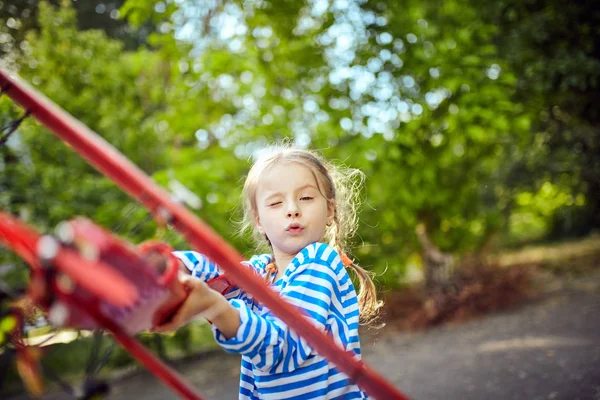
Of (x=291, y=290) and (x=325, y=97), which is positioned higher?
(x=325, y=97)

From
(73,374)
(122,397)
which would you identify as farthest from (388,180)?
(73,374)

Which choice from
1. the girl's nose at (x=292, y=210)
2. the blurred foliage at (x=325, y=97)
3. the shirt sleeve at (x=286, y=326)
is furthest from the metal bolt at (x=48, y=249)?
the blurred foliage at (x=325, y=97)

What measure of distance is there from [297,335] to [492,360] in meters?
4.26

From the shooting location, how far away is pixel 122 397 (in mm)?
6055

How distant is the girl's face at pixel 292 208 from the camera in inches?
76.2

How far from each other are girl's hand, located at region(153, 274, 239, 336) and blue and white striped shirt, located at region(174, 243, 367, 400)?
39mm

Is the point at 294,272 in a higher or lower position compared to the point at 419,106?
lower

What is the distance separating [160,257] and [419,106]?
6302 millimetres

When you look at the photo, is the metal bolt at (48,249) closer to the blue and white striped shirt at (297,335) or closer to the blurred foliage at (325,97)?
the blue and white striped shirt at (297,335)

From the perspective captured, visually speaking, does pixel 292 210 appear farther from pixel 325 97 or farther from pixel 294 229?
pixel 325 97

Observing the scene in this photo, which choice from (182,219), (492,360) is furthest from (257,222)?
(492,360)

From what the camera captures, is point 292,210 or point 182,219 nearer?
point 182,219

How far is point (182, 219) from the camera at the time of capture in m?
1.13

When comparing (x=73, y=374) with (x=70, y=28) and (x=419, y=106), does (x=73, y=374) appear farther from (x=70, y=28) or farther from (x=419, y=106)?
(x=419, y=106)
